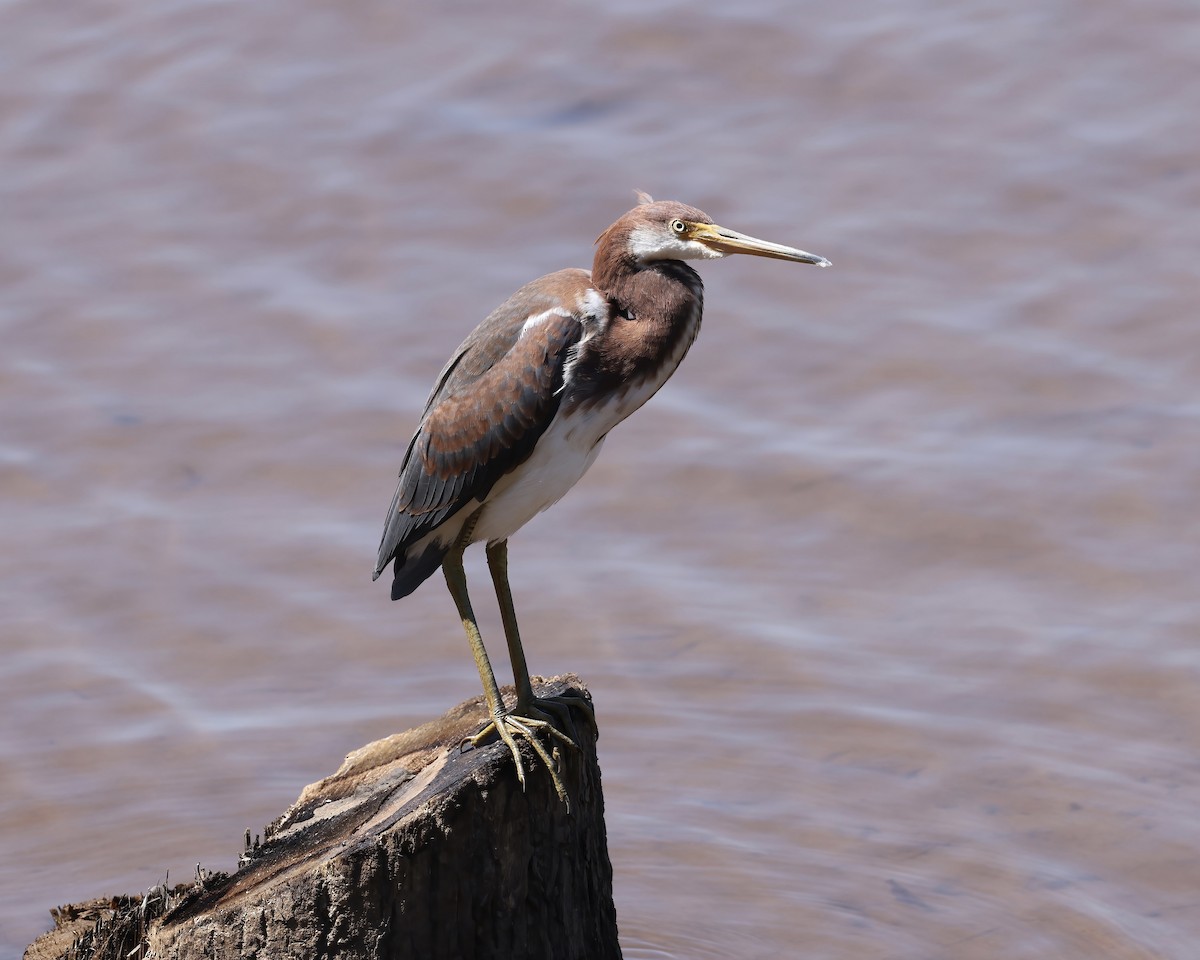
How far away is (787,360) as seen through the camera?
1102 centimetres

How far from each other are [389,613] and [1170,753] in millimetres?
3800

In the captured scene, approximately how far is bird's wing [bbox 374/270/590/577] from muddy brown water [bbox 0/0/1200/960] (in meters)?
2.38

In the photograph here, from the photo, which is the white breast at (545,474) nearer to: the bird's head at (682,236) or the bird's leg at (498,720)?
the bird's leg at (498,720)

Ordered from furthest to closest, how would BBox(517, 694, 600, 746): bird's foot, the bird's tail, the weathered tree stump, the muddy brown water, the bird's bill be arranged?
the muddy brown water → the bird's tail → BBox(517, 694, 600, 746): bird's foot → the bird's bill → the weathered tree stump

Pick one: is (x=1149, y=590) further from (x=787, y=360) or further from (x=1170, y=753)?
(x=787, y=360)

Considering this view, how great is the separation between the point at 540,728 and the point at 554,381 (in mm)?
1047

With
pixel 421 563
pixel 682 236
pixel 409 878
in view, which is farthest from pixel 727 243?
pixel 409 878

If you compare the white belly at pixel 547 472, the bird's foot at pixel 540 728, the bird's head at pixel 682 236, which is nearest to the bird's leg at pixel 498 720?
the bird's foot at pixel 540 728

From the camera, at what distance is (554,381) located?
5.64m

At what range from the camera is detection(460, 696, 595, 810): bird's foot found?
5.47 metres

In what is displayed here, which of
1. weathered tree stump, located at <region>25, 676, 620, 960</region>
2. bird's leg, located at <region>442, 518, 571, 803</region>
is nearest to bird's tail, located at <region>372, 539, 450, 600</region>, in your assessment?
bird's leg, located at <region>442, 518, 571, 803</region>

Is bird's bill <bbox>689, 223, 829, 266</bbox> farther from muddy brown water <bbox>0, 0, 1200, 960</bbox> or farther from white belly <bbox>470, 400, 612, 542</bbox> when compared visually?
muddy brown water <bbox>0, 0, 1200, 960</bbox>

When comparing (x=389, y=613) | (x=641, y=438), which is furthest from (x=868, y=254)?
(x=389, y=613)

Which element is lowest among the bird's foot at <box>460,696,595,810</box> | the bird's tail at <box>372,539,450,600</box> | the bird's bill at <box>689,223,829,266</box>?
the bird's foot at <box>460,696,595,810</box>
